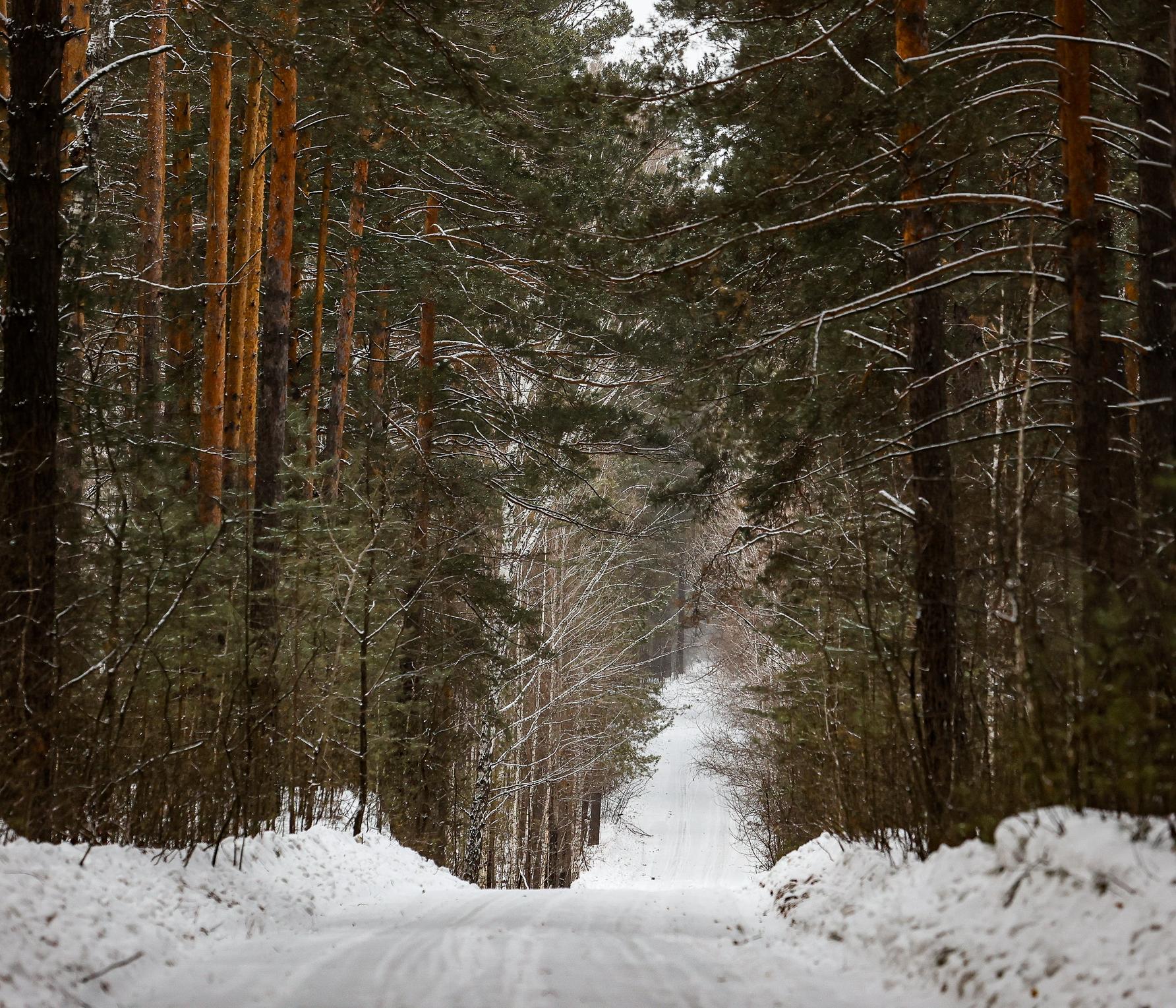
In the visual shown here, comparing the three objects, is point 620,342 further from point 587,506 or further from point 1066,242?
point 1066,242

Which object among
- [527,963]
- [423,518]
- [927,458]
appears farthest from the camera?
[423,518]

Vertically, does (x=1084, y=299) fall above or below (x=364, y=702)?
above

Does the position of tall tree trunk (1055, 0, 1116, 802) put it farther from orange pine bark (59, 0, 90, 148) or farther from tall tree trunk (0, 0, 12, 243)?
tall tree trunk (0, 0, 12, 243)

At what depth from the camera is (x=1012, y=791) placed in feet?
18.7

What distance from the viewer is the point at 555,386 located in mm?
16328

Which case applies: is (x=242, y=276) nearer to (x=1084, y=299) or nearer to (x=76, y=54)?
(x=76, y=54)

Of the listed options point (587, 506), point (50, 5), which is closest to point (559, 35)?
point (587, 506)

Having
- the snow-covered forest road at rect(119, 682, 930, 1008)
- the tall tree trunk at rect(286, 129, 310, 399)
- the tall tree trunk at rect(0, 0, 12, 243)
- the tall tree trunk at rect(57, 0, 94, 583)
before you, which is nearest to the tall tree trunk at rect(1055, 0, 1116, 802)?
the snow-covered forest road at rect(119, 682, 930, 1008)

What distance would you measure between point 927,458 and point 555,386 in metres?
8.38

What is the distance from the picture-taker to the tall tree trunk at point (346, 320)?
14.9 m

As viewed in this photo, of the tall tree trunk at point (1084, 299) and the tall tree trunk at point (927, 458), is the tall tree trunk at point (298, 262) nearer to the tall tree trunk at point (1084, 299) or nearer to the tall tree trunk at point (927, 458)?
the tall tree trunk at point (927, 458)

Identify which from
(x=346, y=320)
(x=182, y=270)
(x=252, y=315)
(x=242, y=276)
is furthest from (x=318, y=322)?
(x=182, y=270)

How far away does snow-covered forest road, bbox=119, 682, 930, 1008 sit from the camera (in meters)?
4.89

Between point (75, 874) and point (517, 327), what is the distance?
1169cm
